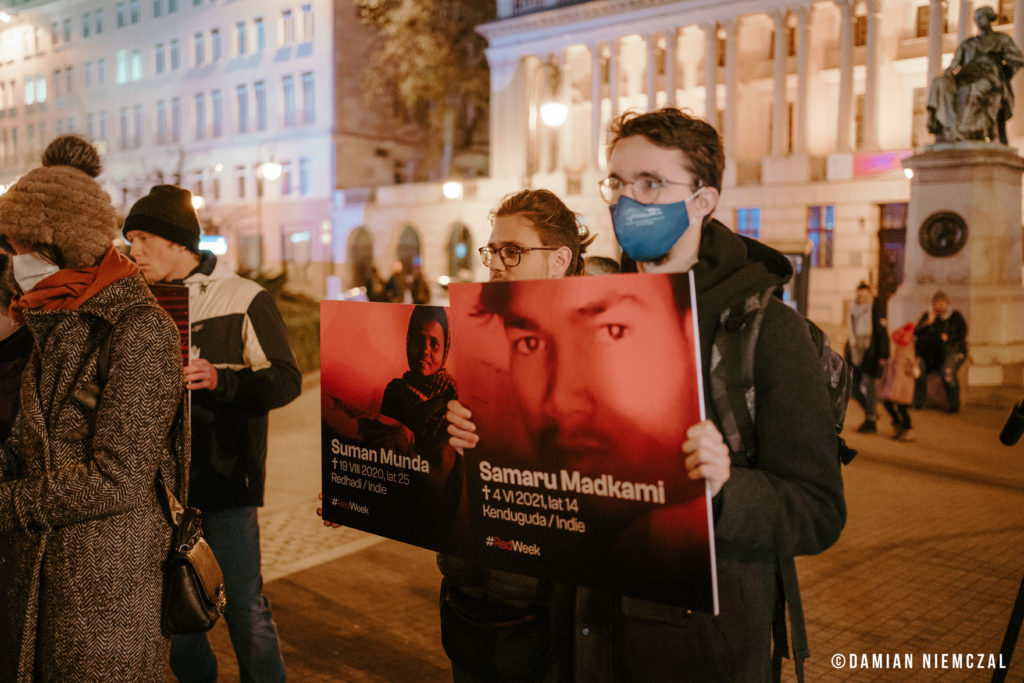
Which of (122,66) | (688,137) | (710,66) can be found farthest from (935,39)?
(122,66)

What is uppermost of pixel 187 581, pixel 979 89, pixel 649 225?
pixel 979 89

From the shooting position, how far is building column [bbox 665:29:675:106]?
40.5m

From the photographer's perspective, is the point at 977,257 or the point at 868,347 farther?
the point at 977,257

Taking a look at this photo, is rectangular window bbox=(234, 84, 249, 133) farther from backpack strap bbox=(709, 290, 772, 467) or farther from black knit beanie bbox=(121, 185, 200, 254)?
backpack strap bbox=(709, 290, 772, 467)

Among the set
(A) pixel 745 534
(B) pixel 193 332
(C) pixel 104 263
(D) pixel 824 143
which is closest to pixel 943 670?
(A) pixel 745 534

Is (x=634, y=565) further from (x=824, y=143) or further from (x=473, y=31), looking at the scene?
(x=473, y=31)

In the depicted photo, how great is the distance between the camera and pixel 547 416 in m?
1.95

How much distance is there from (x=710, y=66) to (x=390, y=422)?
41.2m

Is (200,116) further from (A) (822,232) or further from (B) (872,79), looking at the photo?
(B) (872,79)

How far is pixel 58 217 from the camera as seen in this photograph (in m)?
2.54

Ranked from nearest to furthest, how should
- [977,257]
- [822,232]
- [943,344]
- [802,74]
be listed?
1. [943,344]
2. [977,257]
3. [822,232]
4. [802,74]

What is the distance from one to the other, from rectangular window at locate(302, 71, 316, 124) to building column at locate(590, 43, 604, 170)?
1708cm

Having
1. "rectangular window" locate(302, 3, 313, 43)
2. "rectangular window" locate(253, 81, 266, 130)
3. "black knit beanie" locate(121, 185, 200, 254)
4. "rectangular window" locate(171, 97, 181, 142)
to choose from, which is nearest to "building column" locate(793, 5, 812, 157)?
"rectangular window" locate(302, 3, 313, 43)

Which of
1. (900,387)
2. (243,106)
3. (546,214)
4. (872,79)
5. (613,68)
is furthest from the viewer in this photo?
(243,106)
